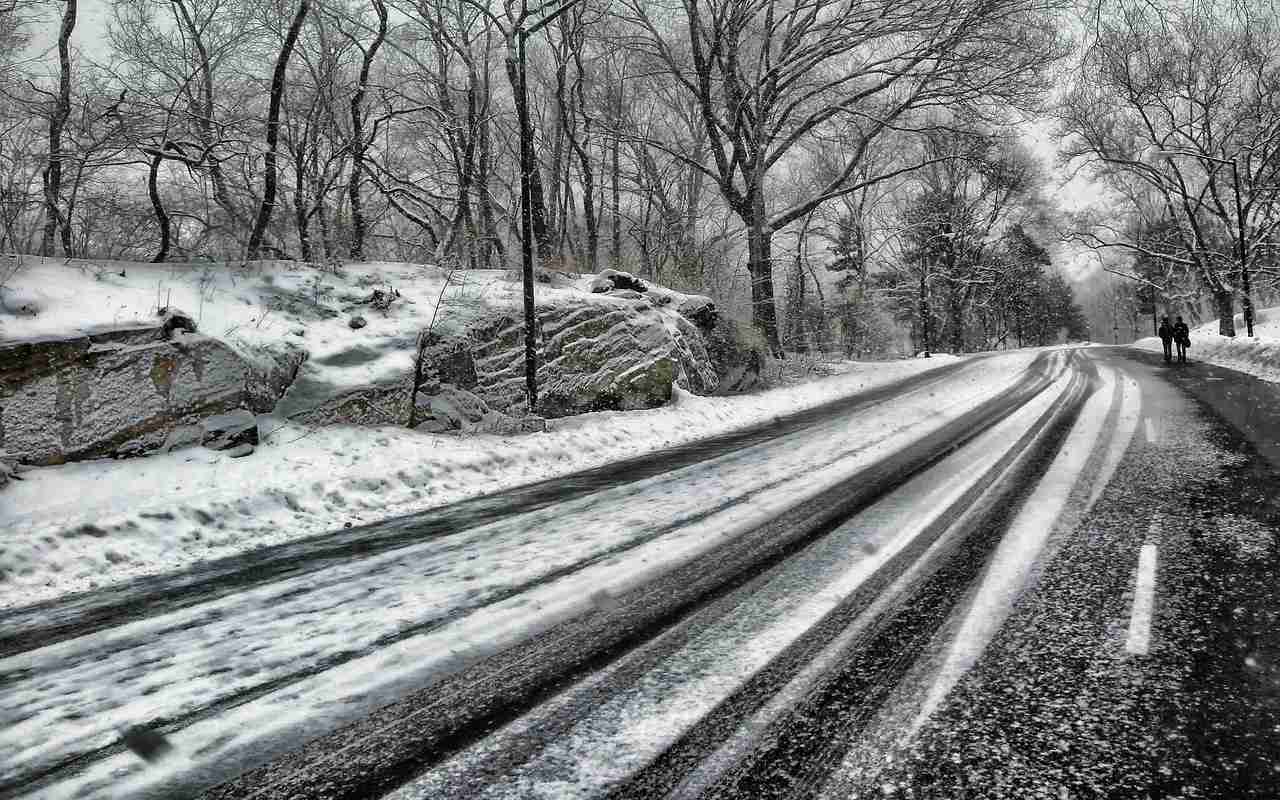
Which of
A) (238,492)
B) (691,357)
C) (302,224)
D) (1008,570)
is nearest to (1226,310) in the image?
(691,357)

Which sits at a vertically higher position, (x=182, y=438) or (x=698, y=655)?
(x=182, y=438)

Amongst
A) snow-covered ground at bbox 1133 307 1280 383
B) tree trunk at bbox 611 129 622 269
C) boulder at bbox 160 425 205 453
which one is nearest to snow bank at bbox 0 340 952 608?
boulder at bbox 160 425 205 453

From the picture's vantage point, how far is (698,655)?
262 centimetres

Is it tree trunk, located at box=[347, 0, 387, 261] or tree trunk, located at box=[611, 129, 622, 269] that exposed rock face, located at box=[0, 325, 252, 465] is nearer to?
tree trunk, located at box=[347, 0, 387, 261]

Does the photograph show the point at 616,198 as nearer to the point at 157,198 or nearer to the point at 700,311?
the point at 700,311

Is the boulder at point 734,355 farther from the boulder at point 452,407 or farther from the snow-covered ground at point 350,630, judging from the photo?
the snow-covered ground at point 350,630

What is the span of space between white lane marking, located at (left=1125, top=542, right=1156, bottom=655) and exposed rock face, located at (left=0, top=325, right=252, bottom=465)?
787 cm

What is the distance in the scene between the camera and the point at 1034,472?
225 inches

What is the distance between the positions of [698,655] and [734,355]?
1399cm

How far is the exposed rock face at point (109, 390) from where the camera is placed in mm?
5945

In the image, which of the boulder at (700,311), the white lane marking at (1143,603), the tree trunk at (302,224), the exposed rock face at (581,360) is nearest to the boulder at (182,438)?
the exposed rock face at (581,360)

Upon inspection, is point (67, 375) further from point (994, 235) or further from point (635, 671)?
point (994, 235)

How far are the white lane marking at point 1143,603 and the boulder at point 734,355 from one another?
11651 millimetres

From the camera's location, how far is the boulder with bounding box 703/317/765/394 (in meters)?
15.7
